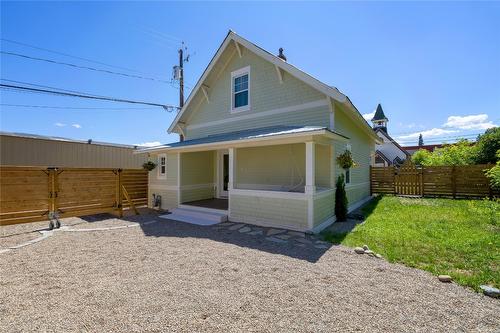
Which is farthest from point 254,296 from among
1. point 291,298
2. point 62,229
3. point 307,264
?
point 62,229

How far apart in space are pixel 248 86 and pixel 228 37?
7.03 ft

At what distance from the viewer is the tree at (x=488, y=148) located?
1397 cm

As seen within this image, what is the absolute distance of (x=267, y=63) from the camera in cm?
974

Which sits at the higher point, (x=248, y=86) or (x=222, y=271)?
(x=248, y=86)

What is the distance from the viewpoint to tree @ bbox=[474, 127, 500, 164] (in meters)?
14.0

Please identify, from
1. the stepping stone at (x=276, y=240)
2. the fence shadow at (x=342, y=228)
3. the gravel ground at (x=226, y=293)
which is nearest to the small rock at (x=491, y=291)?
the gravel ground at (x=226, y=293)

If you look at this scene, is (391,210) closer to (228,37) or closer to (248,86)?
(248,86)

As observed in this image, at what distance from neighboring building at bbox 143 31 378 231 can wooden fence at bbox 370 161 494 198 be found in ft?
8.87

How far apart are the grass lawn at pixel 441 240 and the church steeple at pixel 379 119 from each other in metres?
34.7

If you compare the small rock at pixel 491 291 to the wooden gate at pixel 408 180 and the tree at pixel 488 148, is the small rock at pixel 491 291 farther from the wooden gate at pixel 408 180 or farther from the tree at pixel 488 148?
the tree at pixel 488 148

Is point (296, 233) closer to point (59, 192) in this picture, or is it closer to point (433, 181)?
point (59, 192)

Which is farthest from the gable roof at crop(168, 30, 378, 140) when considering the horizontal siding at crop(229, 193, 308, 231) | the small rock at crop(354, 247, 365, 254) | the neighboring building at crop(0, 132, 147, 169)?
the neighboring building at crop(0, 132, 147, 169)

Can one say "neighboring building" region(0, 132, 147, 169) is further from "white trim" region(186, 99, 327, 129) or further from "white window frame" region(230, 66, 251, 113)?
"white window frame" region(230, 66, 251, 113)

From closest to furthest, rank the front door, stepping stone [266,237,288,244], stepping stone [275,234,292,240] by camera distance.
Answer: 1. stepping stone [266,237,288,244]
2. stepping stone [275,234,292,240]
3. the front door
